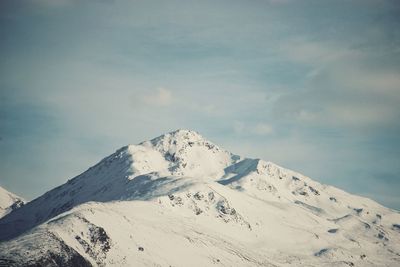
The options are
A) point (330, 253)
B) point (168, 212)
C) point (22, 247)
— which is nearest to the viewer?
point (22, 247)

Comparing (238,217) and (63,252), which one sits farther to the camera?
(238,217)

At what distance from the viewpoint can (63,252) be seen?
94312 millimetres

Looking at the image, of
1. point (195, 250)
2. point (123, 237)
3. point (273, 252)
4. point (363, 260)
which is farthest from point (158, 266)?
point (363, 260)

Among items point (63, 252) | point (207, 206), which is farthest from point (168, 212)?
point (63, 252)

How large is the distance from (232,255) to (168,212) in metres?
34.8

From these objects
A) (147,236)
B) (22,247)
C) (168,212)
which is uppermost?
(168,212)

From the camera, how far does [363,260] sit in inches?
7485

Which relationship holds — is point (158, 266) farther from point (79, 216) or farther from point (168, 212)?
point (168, 212)

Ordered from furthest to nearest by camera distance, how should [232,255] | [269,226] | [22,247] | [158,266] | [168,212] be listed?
[269,226]
[168,212]
[232,255]
[158,266]
[22,247]

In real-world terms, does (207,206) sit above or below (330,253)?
above

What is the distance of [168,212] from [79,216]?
51.9 metres

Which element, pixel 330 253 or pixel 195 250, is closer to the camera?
pixel 195 250

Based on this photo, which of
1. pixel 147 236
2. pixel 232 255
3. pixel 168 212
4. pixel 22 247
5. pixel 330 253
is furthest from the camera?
pixel 330 253

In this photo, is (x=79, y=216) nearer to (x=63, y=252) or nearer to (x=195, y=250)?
(x=63, y=252)
